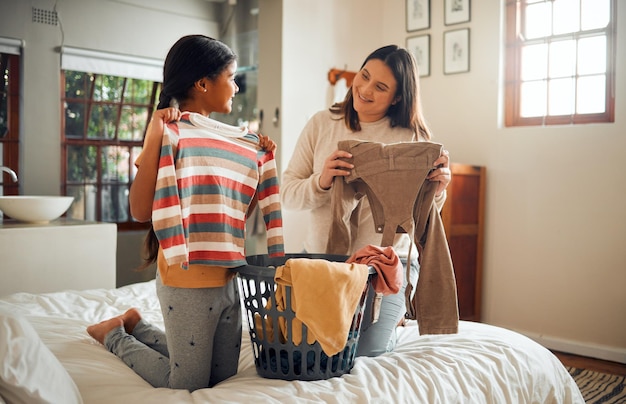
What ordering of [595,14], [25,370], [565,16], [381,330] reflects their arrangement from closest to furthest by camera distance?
1. [25,370]
2. [381,330]
3. [595,14]
4. [565,16]

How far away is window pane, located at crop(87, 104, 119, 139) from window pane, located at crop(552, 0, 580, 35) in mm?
3232

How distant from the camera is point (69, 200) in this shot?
3.22 meters

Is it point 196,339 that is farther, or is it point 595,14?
point 595,14

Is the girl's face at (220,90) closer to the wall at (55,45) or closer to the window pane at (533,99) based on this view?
the window pane at (533,99)

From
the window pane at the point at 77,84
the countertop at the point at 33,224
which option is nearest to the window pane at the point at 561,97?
the countertop at the point at 33,224

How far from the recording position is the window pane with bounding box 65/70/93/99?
14.3 ft

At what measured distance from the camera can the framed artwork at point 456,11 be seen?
12.6 feet

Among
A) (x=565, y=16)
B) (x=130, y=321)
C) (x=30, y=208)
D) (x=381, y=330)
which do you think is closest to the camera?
(x=381, y=330)

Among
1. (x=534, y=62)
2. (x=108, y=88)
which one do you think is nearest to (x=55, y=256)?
(x=108, y=88)

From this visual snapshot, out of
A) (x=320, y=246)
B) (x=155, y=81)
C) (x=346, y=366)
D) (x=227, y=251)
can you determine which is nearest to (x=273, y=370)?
(x=346, y=366)

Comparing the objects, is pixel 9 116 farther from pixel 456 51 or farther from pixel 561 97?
pixel 561 97

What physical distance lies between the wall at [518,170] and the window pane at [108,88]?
5.10ft

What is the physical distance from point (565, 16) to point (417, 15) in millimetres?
994

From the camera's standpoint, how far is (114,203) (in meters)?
4.70
